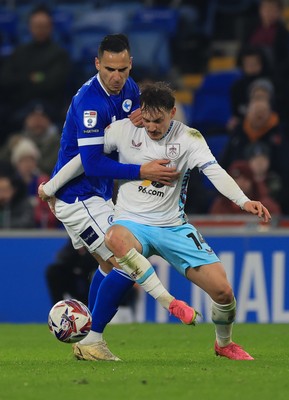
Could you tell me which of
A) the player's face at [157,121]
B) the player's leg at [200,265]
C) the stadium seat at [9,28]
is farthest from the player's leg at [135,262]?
the stadium seat at [9,28]

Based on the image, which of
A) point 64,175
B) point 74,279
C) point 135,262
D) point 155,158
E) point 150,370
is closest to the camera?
point 150,370

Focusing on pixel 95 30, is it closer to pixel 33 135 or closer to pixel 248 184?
pixel 33 135

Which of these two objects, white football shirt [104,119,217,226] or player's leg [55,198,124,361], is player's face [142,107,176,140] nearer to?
white football shirt [104,119,217,226]

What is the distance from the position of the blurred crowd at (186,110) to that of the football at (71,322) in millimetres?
5652

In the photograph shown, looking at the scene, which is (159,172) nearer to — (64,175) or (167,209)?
(167,209)

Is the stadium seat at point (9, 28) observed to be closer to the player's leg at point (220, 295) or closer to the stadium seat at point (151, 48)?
the stadium seat at point (151, 48)

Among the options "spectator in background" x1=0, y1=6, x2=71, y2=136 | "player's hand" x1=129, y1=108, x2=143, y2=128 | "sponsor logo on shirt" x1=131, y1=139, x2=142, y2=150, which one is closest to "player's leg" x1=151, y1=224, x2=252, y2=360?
"sponsor logo on shirt" x1=131, y1=139, x2=142, y2=150

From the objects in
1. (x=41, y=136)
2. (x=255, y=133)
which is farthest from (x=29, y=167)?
(x=255, y=133)

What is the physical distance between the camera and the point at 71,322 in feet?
29.2

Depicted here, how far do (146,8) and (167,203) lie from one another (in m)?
11.2

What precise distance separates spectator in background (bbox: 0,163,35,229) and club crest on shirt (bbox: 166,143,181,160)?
6.32 m

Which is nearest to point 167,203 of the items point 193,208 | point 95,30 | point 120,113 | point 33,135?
point 120,113

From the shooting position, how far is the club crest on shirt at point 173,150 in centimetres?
891

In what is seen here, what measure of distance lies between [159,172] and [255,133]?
697cm
